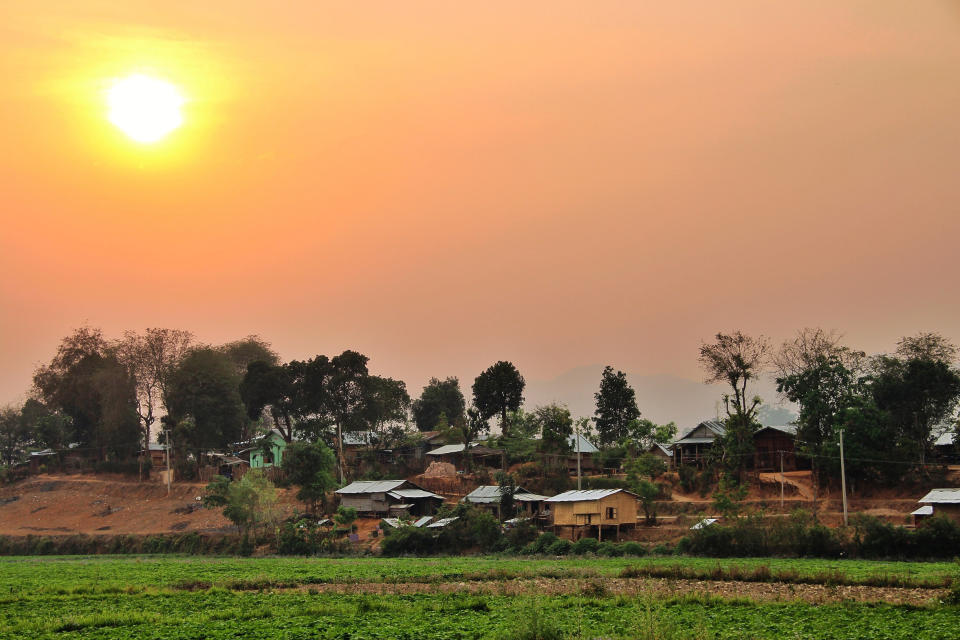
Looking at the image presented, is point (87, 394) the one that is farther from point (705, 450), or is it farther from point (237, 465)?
point (705, 450)

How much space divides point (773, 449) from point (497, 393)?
1008 inches

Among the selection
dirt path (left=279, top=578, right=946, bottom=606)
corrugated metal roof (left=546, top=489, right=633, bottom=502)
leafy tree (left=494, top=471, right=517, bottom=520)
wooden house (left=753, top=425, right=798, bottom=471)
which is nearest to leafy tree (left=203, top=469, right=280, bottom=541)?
leafy tree (left=494, top=471, right=517, bottom=520)

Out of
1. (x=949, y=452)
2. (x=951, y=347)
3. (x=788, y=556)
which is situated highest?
(x=951, y=347)

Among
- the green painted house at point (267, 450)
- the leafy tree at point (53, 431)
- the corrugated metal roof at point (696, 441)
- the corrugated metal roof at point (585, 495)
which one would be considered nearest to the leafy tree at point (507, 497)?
the corrugated metal roof at point (585, 495)

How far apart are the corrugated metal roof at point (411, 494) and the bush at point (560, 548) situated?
49.0 ft

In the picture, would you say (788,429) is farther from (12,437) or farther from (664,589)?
(12,437)

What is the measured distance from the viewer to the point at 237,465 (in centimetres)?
7762

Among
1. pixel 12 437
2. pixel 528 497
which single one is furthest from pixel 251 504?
pixel 12 437

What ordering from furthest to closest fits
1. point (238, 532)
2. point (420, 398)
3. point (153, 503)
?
point (420, 398), point (153, 503), point (238, 532)

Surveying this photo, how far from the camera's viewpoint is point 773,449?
189 ft

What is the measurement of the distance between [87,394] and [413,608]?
65009 mm

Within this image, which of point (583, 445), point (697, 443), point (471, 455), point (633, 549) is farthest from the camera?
point (471, 455)

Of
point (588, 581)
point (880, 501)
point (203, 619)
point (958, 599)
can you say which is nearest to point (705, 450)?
point (880, 501)

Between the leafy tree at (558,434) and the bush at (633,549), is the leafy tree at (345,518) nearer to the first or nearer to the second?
the leafy tree at (558,434)
